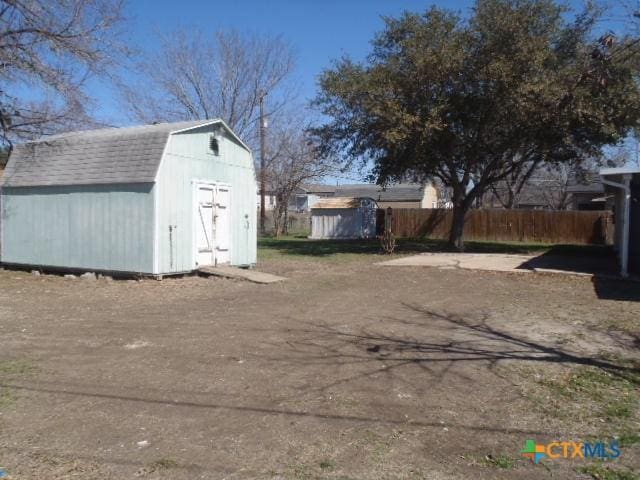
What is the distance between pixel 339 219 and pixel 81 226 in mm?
20278

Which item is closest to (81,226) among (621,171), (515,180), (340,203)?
(621,171)

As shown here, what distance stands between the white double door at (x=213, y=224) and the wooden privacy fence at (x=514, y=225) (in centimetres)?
2011

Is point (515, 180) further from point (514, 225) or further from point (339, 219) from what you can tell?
point (339, 219)

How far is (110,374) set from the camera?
19.1 ft

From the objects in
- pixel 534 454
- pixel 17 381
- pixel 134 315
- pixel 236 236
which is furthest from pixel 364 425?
pixel 236 236

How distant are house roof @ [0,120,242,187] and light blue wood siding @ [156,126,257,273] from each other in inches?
14.7

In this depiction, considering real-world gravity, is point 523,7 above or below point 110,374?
above

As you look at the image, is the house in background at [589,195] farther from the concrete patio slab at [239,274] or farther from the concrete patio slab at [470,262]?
the concrete patio slab at [239,274]

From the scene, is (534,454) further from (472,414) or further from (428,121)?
(428,121)

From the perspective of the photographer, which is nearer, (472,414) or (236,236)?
(472,414)

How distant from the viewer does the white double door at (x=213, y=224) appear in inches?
539

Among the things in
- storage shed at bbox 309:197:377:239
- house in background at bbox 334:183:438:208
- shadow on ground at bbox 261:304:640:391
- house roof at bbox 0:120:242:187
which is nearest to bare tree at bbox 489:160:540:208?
house in background at bbox 334:183:438:208

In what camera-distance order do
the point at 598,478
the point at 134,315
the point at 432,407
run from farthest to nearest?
the point at 134,315 < the point at 432,407 < the point at 598,478

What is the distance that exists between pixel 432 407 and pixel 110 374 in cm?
330
